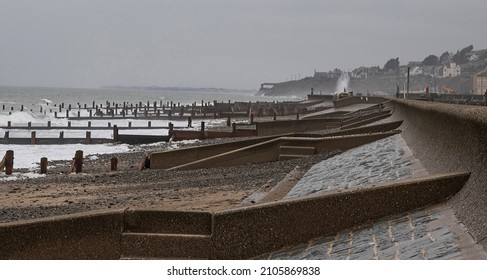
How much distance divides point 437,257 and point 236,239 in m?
2.55

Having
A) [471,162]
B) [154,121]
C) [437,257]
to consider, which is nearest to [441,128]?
[471,162]

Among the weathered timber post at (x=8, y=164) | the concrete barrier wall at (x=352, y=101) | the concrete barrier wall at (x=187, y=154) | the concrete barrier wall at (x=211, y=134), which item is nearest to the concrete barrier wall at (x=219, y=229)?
the concrete barrier wall at (x=187, y=154)

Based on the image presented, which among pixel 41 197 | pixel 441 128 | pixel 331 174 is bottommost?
pixel 41 197

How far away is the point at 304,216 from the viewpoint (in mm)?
7441

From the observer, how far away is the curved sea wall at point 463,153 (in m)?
5.99

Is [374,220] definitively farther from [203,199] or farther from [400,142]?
[400,142]

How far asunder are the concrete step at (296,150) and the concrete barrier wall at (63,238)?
33.5 ft

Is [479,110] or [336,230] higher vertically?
[479,110]

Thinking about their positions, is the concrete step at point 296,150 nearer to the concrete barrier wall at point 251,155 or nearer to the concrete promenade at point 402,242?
the concrete barrier wall at point 251,155

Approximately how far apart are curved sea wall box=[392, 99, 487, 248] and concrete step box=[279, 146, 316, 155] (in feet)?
19.3

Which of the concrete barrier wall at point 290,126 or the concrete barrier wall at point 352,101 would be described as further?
the concrete barrier wall at point 352,101

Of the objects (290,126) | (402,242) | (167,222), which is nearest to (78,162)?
(167,222)

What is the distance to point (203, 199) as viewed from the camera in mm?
13086

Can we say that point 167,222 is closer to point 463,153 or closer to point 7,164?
point 463,153
